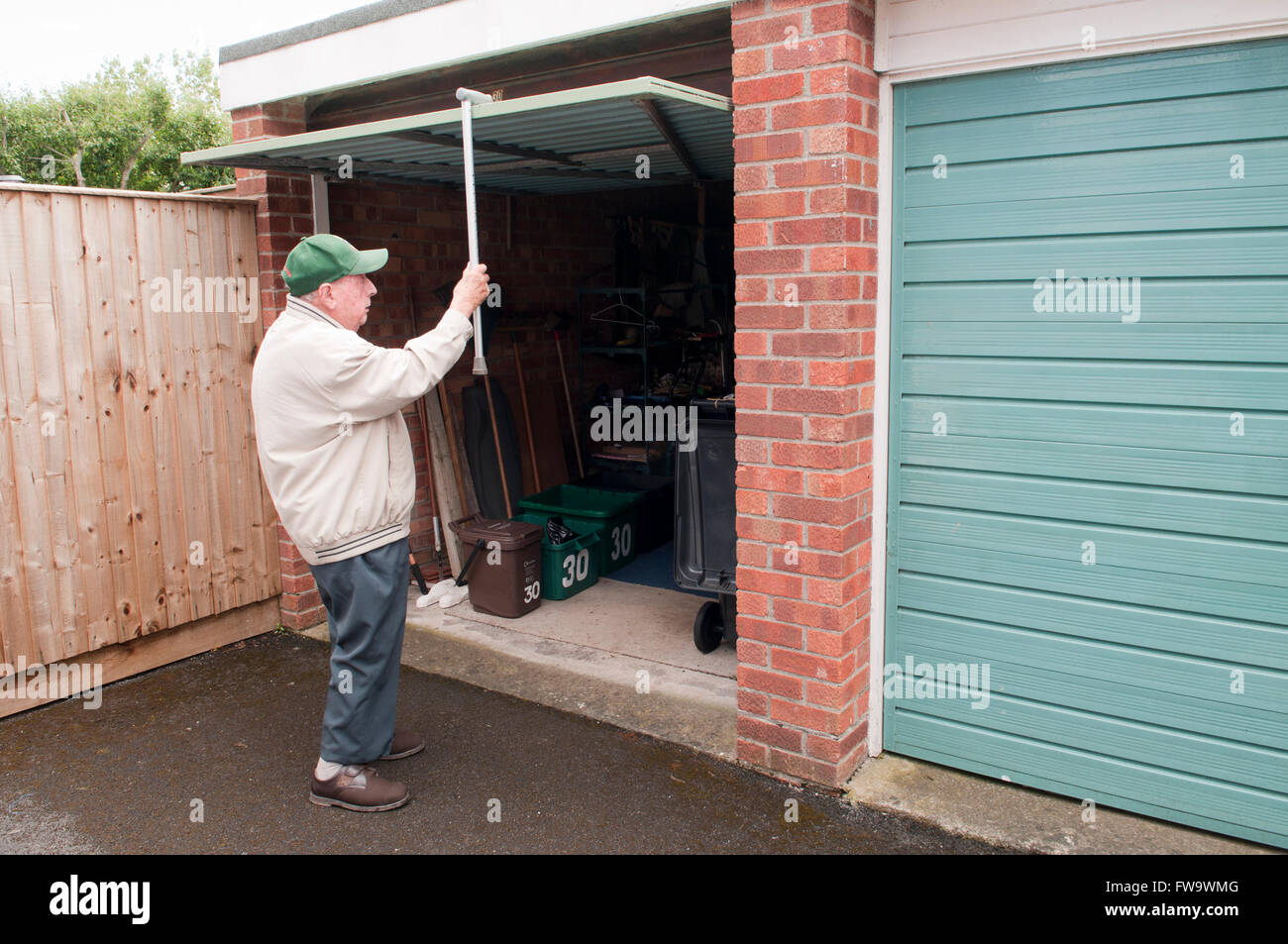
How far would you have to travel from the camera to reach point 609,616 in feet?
19.2

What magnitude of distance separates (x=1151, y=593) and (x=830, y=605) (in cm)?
110

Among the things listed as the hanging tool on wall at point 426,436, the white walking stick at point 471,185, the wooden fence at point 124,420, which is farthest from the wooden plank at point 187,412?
the white walking stick at point 471,185

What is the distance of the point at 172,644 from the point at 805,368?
3.81 meters

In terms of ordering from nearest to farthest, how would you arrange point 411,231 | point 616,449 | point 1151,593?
1. point 1151,593
2. point 411,231
3. point 616,449

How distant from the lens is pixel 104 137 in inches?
1041

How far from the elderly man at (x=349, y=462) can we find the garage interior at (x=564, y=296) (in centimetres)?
87

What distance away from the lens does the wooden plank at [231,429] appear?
529cm

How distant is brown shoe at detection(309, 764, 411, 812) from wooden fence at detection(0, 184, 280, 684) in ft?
6.17

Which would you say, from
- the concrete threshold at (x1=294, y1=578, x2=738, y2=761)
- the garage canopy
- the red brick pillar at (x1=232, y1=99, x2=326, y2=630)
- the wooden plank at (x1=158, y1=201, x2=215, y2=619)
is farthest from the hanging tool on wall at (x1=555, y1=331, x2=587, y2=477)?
the wooden plank at (x1=158, y1=201, x2=215, y2=619)

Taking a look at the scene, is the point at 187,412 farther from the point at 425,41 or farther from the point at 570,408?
the point at 570,408

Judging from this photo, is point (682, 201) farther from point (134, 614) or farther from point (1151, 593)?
point (1151, 593)

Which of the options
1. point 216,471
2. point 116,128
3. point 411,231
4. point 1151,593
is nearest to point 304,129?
point 411,231

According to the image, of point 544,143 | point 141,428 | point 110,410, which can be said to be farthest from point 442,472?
point 544,143

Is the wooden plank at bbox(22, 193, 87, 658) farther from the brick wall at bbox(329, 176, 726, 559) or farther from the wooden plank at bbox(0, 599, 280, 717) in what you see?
the brick wall at bbox(329, 176, 726, 559)
